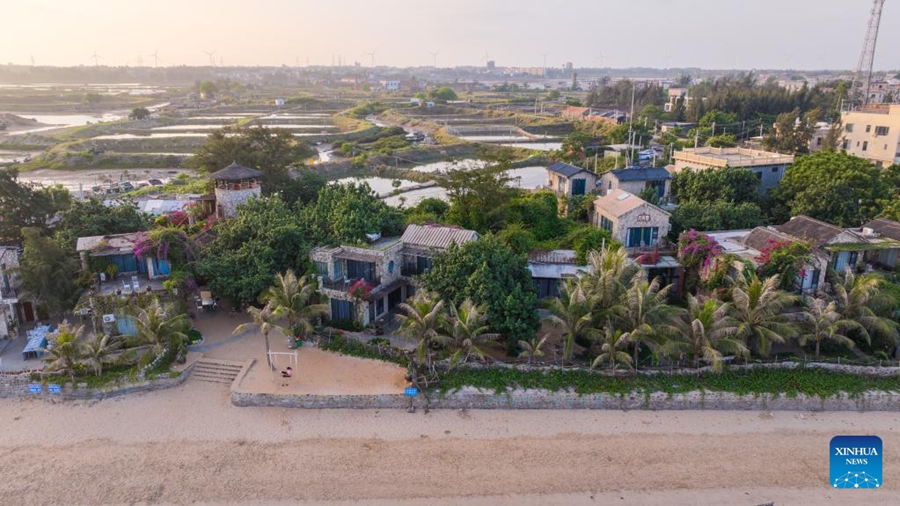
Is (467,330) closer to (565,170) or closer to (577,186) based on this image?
(577,186)

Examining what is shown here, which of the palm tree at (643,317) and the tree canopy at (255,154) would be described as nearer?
the palm tree at (643,317)

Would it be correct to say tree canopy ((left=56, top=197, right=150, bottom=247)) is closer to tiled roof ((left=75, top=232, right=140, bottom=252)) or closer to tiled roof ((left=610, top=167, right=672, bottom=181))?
tiled roof ((left=75, top=232, right=140, bottom=252))

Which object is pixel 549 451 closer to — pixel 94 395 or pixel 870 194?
pixel 94 395

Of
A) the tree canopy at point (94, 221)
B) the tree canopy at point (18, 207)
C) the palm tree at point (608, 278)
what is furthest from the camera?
the tree canopy at point (18, 207)

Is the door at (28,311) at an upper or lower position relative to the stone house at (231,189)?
lower

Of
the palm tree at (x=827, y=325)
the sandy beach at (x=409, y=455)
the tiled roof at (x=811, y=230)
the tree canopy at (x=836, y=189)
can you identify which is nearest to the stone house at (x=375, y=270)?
the sandy beach at (x=409, y=455)

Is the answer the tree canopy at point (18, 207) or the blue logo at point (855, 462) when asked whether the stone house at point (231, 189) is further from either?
the blue logo at point (855, 462)

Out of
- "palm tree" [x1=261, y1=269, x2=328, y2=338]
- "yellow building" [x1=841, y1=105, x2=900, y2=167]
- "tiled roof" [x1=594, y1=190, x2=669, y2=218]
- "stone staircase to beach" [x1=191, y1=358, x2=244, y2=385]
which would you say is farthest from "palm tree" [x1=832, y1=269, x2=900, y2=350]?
"yellow building" [x1=841, y1=105, x2=900, y2=167]

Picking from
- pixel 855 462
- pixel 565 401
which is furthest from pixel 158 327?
pixel 855 462
